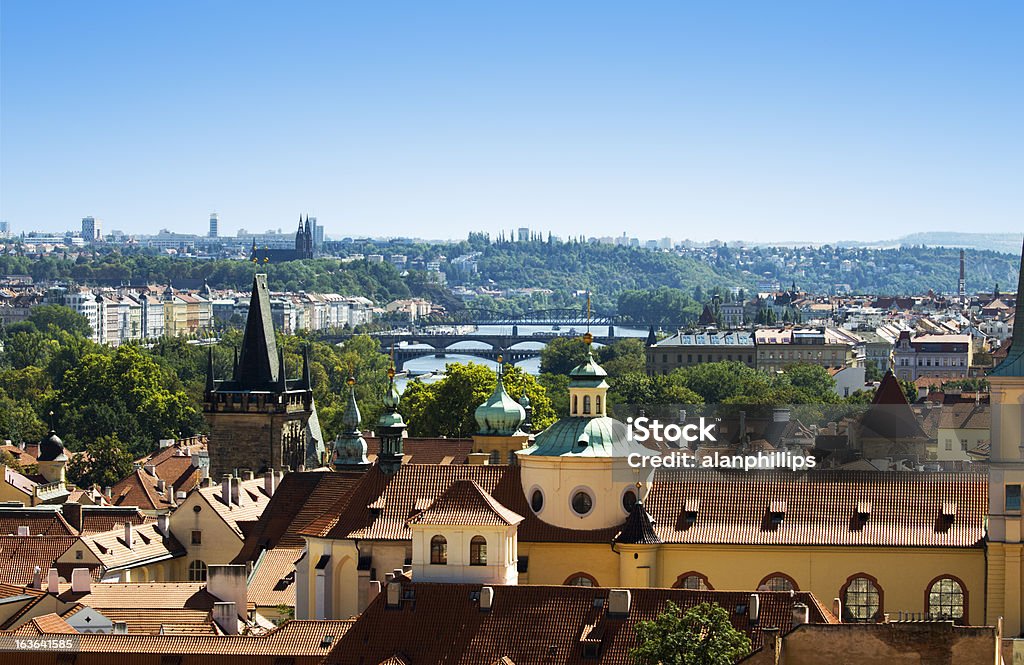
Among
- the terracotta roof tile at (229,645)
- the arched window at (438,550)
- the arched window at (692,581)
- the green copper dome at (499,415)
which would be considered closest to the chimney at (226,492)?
the green copper dome at (499,415)

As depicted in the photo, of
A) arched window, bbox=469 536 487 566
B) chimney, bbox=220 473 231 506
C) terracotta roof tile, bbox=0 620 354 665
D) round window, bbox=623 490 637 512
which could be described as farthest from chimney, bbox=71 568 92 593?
chimney, bbox=220 473 231 506

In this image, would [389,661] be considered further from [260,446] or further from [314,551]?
[260,446]

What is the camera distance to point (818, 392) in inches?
6304

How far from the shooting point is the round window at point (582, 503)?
65.2 metres

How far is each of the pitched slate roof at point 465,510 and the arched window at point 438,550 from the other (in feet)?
1.29

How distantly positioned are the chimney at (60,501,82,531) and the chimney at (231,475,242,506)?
5.28 meters

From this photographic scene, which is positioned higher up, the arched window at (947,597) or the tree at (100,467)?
the arched window at (947,597)

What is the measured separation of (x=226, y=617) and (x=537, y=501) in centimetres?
850

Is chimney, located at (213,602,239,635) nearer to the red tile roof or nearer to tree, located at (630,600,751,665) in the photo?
the red tile roof

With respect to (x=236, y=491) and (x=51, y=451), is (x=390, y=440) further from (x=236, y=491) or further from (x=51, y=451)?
(x=51, y=451)

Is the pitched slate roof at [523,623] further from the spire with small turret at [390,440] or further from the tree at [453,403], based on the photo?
the tree at [453,403]

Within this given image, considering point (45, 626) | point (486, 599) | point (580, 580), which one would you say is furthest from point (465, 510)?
point (45, 626)

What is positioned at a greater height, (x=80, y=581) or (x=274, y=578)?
(x=80, y=581)

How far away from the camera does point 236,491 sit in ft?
295
